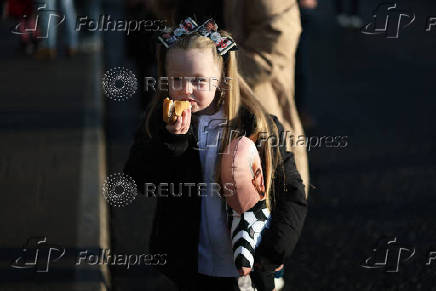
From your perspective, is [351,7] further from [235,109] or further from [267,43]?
[235,109]

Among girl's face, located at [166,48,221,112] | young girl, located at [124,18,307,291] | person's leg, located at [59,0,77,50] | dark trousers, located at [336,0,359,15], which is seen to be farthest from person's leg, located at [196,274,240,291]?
dark trousers, located at [336,0,359,15]

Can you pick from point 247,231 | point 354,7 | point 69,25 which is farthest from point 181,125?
point 354,7

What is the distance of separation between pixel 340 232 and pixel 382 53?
20.4 ft

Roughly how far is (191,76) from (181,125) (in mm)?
235

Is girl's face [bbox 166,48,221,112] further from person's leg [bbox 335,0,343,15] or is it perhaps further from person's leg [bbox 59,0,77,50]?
person's leg [bbox 335,0,343,15]

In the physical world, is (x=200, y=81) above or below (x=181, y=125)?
above

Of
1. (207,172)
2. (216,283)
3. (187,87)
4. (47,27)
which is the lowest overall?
(216,283)

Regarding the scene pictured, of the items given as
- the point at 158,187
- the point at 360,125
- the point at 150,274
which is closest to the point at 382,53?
the point at 360,125

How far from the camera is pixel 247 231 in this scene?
245cm

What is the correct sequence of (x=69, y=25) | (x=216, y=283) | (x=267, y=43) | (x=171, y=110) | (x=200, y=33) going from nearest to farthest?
(x=171, y=110) → (x=200, y=33) → (x=216, y=283) → (x=267, y=43) → (x=69, y=25)

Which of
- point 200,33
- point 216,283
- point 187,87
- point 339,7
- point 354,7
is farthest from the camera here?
point 339,7

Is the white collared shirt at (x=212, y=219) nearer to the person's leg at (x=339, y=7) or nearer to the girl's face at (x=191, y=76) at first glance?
the girl's face at (x=191, y=76)

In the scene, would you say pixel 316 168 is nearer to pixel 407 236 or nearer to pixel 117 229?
pixel 407 236

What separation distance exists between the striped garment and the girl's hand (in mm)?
406
